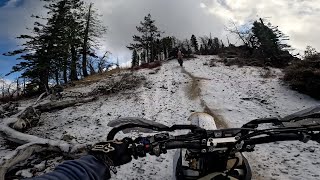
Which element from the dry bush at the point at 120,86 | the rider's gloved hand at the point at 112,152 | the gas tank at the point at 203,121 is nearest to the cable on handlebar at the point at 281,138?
the rider's gloved hand at the point at 112,152

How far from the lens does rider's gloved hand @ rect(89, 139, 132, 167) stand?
224 cm

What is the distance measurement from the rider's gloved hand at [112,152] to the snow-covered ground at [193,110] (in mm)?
5702

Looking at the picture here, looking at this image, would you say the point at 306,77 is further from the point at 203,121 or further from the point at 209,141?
the point at 209,141

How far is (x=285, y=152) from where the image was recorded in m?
9.15

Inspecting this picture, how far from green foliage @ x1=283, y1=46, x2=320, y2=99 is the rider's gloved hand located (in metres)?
14.9

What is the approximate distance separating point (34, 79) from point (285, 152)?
2391cm

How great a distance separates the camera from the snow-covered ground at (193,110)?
828cm

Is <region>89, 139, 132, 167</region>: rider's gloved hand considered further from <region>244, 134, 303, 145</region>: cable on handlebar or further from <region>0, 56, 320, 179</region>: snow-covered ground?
<region>0, 56, 320, 179</region>: snow-covered ground

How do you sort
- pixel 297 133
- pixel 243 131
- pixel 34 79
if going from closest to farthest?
pixel 297 133 → pixel 243 131 → pixel 34 79

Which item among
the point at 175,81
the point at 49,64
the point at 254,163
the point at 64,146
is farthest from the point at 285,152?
the point at 49,64

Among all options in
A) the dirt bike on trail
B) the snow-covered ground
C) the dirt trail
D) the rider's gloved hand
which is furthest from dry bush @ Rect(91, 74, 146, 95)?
the rider's gloved hand

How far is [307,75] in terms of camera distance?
1627 cm

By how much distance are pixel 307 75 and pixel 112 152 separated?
16126mm

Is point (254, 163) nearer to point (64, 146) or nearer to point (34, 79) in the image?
point (64, 146)
